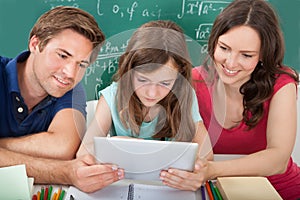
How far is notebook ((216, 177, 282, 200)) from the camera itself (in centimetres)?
93

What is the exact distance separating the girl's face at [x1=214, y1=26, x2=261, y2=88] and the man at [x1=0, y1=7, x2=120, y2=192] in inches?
11.1

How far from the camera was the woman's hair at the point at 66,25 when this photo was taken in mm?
1077

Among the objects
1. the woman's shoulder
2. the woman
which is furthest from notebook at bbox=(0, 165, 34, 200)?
the woman's shoulder

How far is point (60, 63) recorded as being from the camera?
111 centimetres

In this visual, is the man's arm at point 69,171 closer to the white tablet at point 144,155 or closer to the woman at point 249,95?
the white tablet at point 144,155

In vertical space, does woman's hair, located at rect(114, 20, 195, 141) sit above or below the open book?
above

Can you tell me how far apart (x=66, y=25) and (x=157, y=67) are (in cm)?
25

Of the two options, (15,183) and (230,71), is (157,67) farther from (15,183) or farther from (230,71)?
(15,183)

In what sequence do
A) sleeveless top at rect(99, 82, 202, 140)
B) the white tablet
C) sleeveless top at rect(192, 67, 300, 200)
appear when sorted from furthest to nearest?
sleeveless top at rect(192, 67, 300, 200) → sleeveless top at rect(99, 82, 202, 140) → the white tablet

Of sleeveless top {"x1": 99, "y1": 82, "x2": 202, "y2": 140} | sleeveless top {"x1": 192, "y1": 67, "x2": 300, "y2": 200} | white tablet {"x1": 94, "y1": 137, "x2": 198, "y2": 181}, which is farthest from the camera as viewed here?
sleeveless top {"x1": 192, "y1": 67, "x2": 300, "y2": 200}

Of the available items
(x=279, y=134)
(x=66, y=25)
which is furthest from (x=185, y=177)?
(x=66, y=25)

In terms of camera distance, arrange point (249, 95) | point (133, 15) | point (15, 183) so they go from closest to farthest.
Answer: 1. point (15, 183)
2. point (133, 15)
3. point (249, 95)

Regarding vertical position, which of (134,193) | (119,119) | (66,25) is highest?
(66,25)

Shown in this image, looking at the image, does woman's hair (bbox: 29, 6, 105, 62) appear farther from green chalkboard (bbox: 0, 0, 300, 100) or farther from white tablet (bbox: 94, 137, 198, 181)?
white tablet (bbox: 94, 137, 198, 181)
